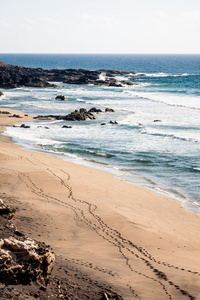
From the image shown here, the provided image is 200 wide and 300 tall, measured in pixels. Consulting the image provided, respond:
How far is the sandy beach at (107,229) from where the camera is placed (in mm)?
8305

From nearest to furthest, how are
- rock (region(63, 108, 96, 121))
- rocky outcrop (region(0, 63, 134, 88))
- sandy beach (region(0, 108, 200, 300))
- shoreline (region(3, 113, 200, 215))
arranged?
sandy beach (region(0, 108, 200, 300)) < shoreline (region(3, 113, 200, 215)) < rock (region(63, 108, 96, 121)) < rocky outcrop (region(0, 63, 134, 88))

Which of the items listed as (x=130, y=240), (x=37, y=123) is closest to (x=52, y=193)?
(x=130, y=240)

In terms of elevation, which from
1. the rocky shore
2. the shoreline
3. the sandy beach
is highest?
the rocky shore

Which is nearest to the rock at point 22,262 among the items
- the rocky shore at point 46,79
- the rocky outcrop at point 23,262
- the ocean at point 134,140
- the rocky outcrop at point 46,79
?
the rocky outcrop at point 23,262

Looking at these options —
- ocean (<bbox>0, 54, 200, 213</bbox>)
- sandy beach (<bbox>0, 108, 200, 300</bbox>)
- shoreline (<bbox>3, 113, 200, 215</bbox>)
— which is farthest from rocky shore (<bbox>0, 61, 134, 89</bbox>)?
sandy beach (<bbox>0, 108, 200, 300</bbox>)

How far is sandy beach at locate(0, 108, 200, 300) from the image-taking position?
8305 millimetres

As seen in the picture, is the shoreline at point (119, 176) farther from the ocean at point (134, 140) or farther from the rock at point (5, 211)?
the rock at point (5, 211)

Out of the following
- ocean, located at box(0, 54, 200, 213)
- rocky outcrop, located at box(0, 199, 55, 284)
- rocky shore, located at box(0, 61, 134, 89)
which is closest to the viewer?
rocky outcrop, located at box(0, 199, 55, 284)

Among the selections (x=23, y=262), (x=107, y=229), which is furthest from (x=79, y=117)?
(x=23, y=262)

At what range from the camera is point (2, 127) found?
107ft

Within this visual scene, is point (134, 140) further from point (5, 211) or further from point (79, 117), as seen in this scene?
point (5, 211)

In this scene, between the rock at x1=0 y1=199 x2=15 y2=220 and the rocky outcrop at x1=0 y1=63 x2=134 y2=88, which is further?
the rocky outcrop at x1=0 y1=63 x2=134 y2=88

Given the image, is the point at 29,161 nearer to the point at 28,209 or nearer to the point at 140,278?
the point at 28,209

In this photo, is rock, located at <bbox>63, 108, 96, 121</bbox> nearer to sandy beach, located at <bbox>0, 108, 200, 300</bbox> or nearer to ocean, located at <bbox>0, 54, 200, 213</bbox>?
ocean, located at <bbox>0, 54, 200, 213</bbox>
